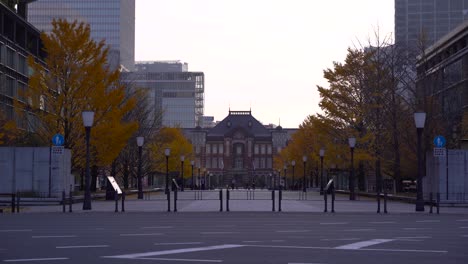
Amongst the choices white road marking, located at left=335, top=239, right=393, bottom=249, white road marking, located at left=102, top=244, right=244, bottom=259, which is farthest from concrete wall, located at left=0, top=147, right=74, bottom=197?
white road marking, located at left=102, top=244, right=244, bottom=259

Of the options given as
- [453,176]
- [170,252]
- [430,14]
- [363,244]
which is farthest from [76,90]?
[430,14]

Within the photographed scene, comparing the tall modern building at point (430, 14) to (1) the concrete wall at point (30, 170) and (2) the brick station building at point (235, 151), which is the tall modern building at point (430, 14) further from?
(1) the concrete wall at point (30, 170)

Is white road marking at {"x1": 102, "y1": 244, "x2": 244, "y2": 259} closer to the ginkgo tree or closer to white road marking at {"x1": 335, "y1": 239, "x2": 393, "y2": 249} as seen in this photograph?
white road marking at {"x1": 335, "y1": 239, "x2": 393, "y2": 249}

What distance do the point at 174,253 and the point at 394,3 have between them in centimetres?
19161

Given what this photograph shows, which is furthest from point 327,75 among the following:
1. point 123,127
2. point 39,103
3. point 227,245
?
point 227,245

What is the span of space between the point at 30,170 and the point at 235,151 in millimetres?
133243

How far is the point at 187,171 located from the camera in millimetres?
103875

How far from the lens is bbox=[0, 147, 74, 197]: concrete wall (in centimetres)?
4031

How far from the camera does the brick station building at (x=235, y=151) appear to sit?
6718 inches

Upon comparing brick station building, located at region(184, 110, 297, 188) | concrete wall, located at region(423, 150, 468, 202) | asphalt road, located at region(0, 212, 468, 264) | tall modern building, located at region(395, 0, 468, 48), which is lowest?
asphalt road, located at region(0, 212, 468, 264)

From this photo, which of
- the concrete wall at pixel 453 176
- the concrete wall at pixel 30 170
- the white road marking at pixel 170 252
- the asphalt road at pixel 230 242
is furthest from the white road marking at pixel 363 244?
the concrete wall at pixel 30 170

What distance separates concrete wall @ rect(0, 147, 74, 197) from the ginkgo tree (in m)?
5.48

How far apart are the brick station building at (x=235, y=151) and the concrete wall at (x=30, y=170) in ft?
419

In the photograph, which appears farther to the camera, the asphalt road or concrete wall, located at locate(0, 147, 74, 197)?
concrete wall, located at locate(0, 147, 74, 197)
